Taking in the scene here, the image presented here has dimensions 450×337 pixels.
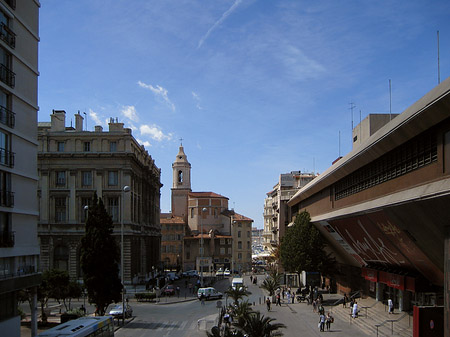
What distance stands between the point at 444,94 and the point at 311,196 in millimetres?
38076

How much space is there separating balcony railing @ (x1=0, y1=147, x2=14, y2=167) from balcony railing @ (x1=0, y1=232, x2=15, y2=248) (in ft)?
10.4

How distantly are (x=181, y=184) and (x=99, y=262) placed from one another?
82258 mm

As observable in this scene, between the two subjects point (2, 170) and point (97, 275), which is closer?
point (2, 170)

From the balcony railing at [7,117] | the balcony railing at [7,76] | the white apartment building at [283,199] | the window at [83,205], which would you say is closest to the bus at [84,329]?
the balcony railing at [7,117]

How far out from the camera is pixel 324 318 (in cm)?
3316

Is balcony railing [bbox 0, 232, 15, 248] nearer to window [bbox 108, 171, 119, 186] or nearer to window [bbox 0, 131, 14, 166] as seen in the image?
window [bbox 0, 131, 14, 166]

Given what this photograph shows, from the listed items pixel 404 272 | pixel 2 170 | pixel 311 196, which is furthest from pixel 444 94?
pixel 311 196

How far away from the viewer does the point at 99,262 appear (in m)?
38.4

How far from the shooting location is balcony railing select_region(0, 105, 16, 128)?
23.4 m

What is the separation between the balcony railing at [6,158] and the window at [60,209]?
40.6 m

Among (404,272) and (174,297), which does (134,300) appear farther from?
(404,272)

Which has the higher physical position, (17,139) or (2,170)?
(17,139)

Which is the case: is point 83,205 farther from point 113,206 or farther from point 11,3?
point 11,3

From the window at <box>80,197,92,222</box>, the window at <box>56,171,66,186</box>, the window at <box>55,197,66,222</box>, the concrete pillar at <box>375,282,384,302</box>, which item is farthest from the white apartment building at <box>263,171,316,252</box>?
the concrete pillar at <box>375,282,384,302</box>
